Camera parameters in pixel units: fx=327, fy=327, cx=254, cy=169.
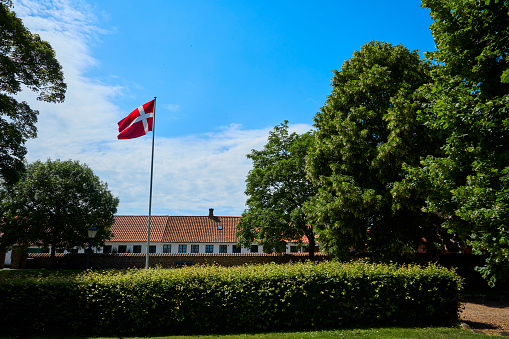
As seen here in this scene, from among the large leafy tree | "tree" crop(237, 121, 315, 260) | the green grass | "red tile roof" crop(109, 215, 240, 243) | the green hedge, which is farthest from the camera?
"red tile roof" crop(109, 215, 240, 243)

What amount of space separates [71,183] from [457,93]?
33142mm

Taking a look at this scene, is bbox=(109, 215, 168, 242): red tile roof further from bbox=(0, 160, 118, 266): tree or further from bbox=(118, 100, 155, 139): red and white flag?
bbox=(118, 100, 155, 139): red and white flag

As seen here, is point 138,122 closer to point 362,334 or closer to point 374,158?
point 374,158

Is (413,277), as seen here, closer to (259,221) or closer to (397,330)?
(397,330)

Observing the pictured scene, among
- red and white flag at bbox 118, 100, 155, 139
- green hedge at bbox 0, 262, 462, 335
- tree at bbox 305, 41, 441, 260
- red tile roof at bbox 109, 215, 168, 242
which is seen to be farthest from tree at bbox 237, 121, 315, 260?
red tile roof at bbox 109, 215, 168, 242

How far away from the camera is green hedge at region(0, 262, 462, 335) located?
32.6 ft

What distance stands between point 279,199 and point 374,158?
36.6ft

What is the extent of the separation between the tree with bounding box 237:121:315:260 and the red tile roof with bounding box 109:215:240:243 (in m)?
22.6

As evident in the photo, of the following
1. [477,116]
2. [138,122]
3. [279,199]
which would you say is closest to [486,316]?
[477,116]

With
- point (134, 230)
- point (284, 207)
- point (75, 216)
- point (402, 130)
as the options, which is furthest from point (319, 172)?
point (134, 230)

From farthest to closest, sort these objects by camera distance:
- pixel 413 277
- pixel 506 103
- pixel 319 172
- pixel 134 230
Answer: pixel 134 230, pixel 319 172, pixel 413 277, pixel 506 103

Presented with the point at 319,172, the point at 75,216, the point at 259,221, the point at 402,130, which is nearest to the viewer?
the point at 402,130

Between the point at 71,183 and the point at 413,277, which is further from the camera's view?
the point at 71,183

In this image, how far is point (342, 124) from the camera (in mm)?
18359
